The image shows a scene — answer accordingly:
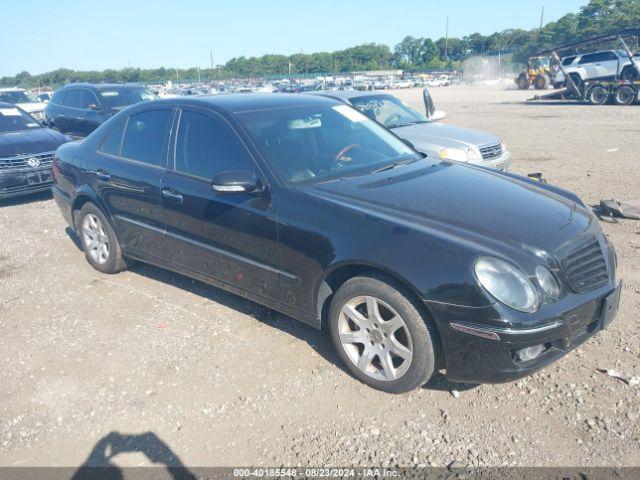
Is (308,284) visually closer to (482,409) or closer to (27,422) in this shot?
(482,409)

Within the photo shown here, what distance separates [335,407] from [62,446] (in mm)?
1573

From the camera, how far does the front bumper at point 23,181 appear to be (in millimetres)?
8148

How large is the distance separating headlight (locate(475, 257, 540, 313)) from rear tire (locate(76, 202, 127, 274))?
3.68 m

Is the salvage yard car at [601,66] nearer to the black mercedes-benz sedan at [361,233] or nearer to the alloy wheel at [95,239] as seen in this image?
the black mercedes-benz sedan at [361,233]

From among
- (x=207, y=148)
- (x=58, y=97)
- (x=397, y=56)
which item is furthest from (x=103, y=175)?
(x=397, y=56)

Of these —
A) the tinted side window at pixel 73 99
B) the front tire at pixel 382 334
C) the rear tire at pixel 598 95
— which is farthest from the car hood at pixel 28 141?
the rear tire at pixel 598 95

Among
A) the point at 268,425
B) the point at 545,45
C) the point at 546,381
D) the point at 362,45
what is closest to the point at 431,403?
the point at 546,381

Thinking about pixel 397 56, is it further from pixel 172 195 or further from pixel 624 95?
pixel 172 195

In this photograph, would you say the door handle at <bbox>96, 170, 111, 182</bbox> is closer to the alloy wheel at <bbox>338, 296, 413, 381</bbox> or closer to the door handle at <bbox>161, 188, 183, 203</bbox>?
the door handle at <bbox>161, 188, 183, 203</bbox>

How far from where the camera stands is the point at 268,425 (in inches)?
123

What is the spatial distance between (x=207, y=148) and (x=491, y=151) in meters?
5.10

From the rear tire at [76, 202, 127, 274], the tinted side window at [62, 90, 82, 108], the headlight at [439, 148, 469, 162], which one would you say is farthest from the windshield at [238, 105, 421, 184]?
the tinted side window at [62, 90, 82, 108]

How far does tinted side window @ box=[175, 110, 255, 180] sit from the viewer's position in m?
3.93

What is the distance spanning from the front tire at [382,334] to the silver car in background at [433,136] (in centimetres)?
385
